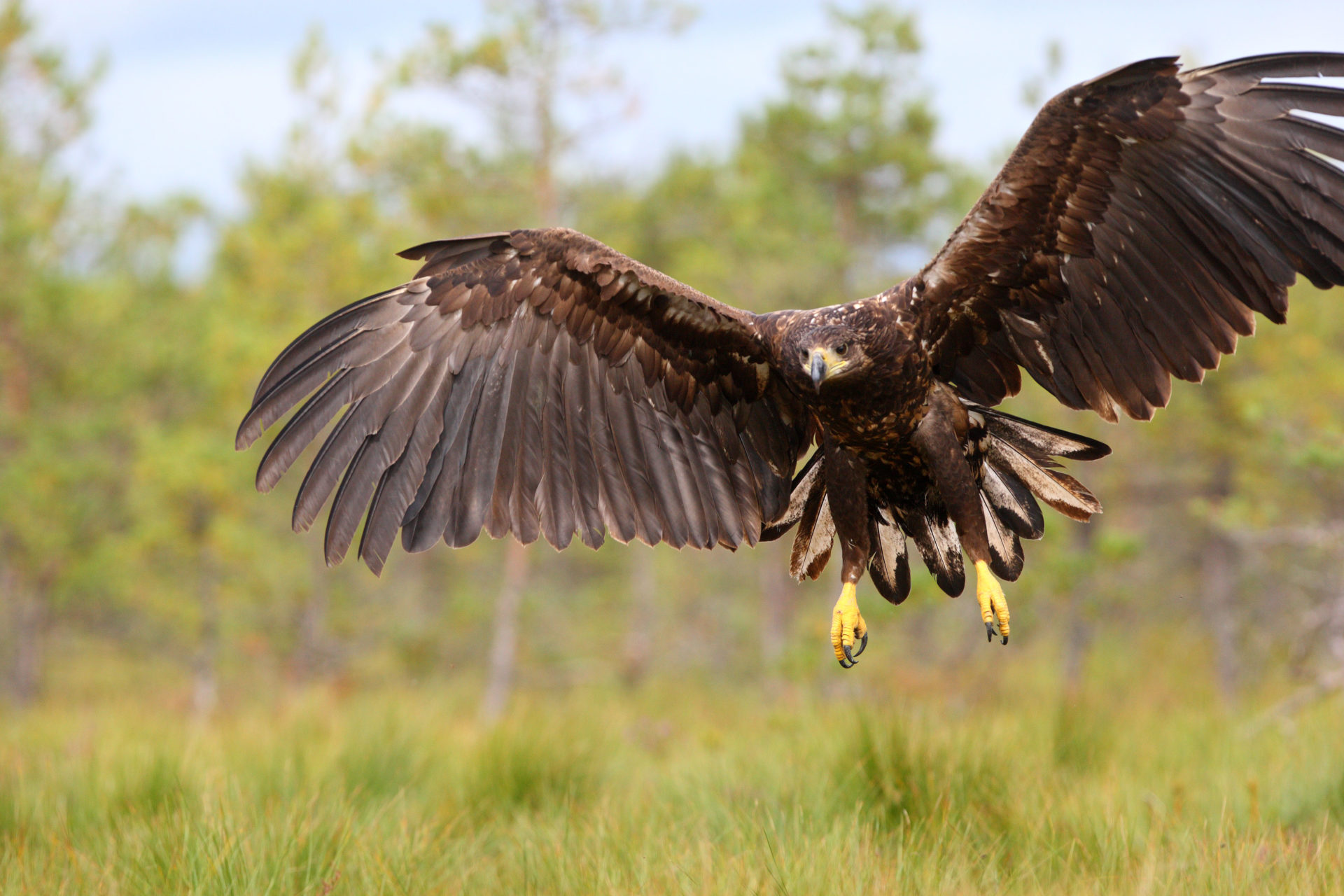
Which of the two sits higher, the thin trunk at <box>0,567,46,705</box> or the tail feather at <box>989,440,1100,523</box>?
the tail feather at <box>989,440,1100,523</box>

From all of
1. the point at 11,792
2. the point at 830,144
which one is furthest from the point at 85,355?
the point at 11,792

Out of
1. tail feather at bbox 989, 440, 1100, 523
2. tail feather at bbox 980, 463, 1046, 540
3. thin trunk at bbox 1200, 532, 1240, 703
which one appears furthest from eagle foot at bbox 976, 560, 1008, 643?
thin trunk at bbox 1200, 532, 1240, 703

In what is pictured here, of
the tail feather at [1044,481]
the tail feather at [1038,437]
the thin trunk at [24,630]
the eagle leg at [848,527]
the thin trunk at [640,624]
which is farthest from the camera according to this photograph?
the thin trunk at [640,624]

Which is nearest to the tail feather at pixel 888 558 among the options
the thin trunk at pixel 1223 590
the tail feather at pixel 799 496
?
the tail feather at pixel 799 496

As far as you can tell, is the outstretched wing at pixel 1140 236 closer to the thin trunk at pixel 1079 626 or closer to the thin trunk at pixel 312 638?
the thin trunk at pixel 1079 626

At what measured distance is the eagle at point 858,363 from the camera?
4.36 metres

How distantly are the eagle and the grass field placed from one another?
845 millimetres

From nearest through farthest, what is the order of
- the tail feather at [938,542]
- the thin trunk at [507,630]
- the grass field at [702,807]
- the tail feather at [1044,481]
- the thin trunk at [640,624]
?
the grass field at [702,807] → the tail feather at [1044,481] → the tail feather at [938,542] → the thin trunk at [507,630] → the thin trunk at [640,624]

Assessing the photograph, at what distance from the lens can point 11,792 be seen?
5410 mm

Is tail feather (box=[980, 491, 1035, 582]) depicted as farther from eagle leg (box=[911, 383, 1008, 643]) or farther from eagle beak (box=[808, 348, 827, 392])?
eagle beak (box=[808, 348, 827, 392])

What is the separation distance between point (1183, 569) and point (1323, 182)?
58.8 feet

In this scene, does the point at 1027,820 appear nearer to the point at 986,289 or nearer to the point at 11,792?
the point at 986,289

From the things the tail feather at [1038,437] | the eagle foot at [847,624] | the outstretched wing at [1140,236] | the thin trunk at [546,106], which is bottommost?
the eagle foot at [847,624]

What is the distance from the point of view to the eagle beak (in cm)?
466
